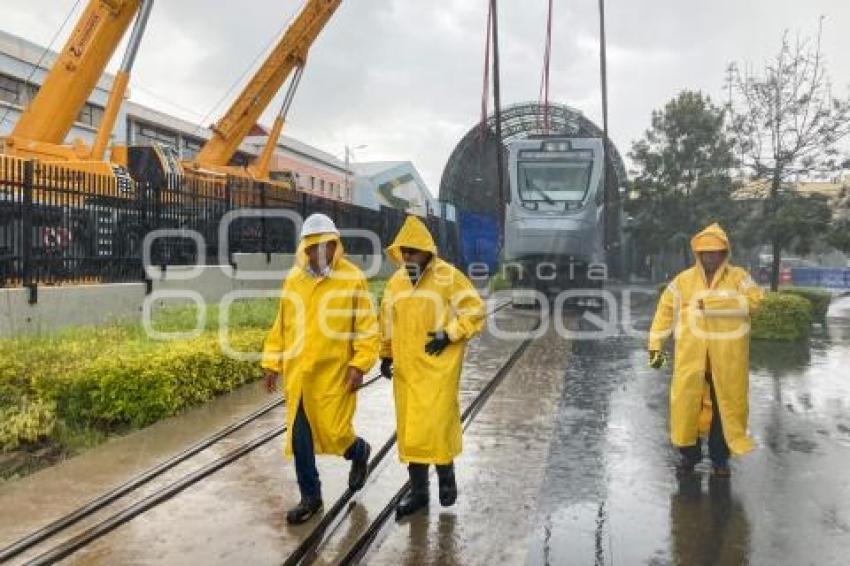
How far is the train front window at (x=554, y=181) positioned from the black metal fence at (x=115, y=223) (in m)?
6.05

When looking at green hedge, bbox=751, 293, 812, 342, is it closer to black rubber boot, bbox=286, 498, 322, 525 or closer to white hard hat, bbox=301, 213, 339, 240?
white hard hat, bbox=301, 213, 339, 240

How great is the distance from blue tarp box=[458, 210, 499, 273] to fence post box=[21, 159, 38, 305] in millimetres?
25181

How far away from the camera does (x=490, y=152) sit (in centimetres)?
3744

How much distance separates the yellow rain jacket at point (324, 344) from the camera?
4.84 m

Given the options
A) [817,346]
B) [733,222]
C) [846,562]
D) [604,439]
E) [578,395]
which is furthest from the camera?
[733,222]

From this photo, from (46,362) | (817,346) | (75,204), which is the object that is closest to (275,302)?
(75,204)

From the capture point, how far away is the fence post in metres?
9.91

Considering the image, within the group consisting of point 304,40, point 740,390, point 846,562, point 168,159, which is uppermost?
point 304,40

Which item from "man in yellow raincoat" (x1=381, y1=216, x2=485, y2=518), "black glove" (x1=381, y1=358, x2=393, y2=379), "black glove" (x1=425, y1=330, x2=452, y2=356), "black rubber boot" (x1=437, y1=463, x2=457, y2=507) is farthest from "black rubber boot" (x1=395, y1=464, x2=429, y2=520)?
"black glove" (x1=425, y1=330, x2=452, y2=356)

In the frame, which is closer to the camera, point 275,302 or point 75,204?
point 75,204

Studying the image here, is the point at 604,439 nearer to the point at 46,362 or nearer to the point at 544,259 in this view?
the point at 46,362

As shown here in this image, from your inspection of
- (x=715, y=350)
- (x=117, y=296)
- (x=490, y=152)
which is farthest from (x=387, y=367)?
(x=490, y=152)

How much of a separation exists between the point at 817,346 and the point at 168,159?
13934 mm

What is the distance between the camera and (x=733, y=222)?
59.7 feet
